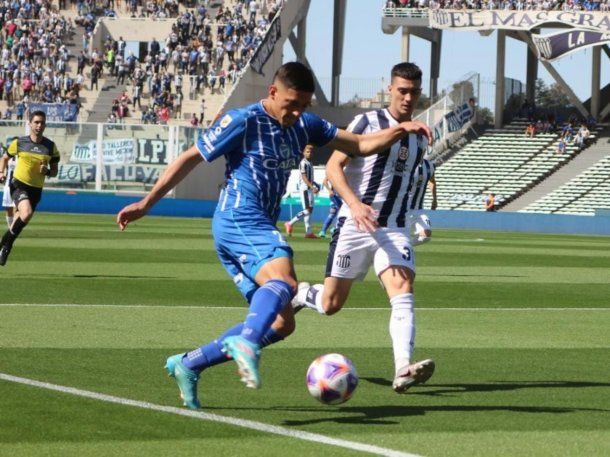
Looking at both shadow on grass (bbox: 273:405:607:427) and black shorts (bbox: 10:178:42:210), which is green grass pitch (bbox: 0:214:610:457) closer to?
shadow on grass (bbox: 273:405:607:427)

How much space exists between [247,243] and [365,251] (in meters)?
1.98

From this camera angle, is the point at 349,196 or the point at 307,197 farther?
the point at 307,197

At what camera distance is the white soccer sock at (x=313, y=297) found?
10.2 m

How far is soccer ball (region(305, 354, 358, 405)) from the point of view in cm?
796

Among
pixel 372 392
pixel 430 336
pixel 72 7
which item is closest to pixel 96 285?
pixel 430 336

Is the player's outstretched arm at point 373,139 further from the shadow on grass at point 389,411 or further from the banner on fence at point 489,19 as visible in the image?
the banner on fence at point 489,19

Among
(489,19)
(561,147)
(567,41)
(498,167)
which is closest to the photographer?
(567,41)

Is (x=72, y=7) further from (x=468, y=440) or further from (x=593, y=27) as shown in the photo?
(x=468, y=440)

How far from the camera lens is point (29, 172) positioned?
20.5 meters

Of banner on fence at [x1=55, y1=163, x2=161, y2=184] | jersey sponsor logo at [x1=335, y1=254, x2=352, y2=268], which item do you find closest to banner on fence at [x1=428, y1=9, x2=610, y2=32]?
banner on fence at [x1=55, y1=163, x2=161, y2=184]

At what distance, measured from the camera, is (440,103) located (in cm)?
6469

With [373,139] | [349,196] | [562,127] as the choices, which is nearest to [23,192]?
[349,196]

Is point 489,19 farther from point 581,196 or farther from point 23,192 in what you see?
point 23,192

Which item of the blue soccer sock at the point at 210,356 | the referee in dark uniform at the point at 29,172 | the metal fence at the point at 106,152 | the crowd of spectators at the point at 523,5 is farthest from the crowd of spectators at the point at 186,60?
the blue soccer sock at the point at 210,356
